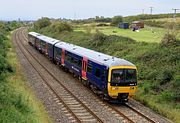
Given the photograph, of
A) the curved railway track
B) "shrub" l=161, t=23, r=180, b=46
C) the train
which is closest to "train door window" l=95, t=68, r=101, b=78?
the train

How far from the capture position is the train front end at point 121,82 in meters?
20.0

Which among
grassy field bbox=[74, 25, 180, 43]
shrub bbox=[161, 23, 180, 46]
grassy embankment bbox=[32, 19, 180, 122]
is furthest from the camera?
grassy field bbox=[74, 25, 180, 43]

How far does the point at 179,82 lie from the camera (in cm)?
2266

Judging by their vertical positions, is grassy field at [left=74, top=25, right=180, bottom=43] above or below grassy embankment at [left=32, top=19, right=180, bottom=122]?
above

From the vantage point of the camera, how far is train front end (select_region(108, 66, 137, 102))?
20.0m

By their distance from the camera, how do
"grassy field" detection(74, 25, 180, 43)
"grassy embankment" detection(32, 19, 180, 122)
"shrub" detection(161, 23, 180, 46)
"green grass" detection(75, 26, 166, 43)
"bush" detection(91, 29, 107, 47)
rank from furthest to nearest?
"green grass" detection(75, 26, 166, 43) < "grassy field" detection(74, 25, 180, 43) < "bush" detection(91, 29, 107, 47) < "shrub" detection(161, 23, 180, 46) < "grassy embankment" detection(32, 19, 180, 122)

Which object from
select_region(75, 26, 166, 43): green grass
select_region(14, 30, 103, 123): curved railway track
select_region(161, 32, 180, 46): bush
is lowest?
select_region(14, 30, 103, 123): curved railway track

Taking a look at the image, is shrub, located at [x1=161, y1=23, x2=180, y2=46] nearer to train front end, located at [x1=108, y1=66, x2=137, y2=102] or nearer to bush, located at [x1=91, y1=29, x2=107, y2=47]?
train front end, located at [x1=108, y1=66, x2=137, y2=102]

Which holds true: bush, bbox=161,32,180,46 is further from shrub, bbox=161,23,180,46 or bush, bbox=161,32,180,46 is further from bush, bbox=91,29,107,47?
bush, bbox=91,29,107,47

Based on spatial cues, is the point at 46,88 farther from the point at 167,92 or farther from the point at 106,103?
the point at 167,92

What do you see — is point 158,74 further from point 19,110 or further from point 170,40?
point 19,110

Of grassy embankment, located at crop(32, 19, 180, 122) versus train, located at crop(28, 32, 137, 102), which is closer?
train, located at crop(28, 32, 137, 102)

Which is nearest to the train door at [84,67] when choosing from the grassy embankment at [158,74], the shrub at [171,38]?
the grassy embankment at [158,74]

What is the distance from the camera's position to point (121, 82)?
66.0 feet
